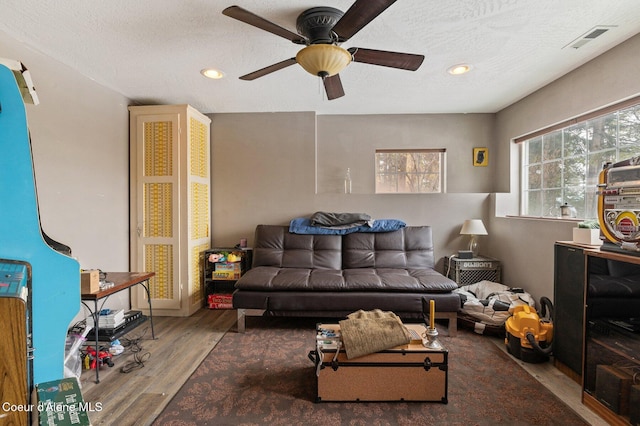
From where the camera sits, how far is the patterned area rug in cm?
158

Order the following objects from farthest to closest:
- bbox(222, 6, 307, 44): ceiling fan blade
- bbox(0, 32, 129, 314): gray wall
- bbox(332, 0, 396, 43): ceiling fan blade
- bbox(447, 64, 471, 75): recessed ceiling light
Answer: bbox(447, 64, 471, 75): recessed ceiling light, bbox(0, 32, 129, 314): gray wall, bbox(222, 6, 307, 44): ceiling fan blade, bbox(332, 0, 396, 43): ceiling fan blade

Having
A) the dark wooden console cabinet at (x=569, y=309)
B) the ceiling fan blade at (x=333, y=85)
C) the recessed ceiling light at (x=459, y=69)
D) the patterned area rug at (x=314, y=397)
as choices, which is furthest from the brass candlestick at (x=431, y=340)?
the recessed ceiling light at (x=459, y=69)

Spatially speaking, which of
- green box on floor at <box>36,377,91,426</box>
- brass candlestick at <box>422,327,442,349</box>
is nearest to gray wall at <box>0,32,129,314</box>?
green box on floor at <box>36,377,91,426</box>

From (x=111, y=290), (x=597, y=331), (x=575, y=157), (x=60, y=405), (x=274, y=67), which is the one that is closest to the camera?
(x=60, y=405)

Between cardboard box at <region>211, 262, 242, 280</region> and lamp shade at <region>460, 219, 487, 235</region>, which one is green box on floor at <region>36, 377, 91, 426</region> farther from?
lamp shade at <region>460, 219, 487, 235</region>

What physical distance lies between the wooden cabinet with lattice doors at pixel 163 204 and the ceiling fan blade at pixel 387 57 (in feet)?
6.98

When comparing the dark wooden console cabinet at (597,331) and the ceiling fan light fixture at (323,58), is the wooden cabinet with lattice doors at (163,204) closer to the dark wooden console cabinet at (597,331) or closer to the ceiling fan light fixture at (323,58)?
the ceiling fan light fixture at (323,58)

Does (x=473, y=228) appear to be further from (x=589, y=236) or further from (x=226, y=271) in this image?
(x=226, y=271)

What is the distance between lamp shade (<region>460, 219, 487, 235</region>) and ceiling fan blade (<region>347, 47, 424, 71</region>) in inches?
86.3

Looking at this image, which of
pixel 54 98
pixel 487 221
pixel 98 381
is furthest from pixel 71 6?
pixel 487 221

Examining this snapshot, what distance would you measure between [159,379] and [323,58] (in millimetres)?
2345

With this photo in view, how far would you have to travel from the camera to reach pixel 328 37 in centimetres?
170

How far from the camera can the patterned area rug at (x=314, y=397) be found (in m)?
1.58

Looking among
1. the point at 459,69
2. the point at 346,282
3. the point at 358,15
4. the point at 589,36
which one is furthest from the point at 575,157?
the point at 358,15
